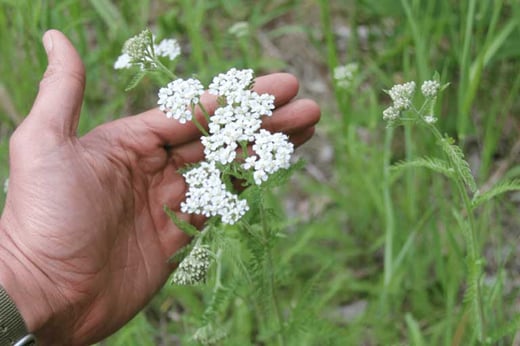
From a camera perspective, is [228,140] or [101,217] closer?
[228,140]

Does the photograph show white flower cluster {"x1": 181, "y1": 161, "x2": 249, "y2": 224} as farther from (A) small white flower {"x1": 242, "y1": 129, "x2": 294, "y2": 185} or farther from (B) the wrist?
(B) the wrist

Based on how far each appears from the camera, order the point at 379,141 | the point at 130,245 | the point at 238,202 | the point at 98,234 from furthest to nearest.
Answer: the point at 379,141 < the point at 130,245 < the point at 98,234 < the point at 238,202

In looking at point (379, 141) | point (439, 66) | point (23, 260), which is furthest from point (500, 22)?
point (23, 260)

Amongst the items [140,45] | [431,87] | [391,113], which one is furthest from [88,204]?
[431,87]

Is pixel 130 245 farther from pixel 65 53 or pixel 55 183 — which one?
pixel 65 53

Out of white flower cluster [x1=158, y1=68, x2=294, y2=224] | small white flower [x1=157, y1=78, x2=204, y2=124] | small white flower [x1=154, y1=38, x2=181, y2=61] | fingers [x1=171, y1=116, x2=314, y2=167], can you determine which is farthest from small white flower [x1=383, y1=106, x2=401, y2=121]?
small white flower [x1=154, y1=38, x2=181, y2=61]

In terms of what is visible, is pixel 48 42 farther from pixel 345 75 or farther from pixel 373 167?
pixel 373 167
